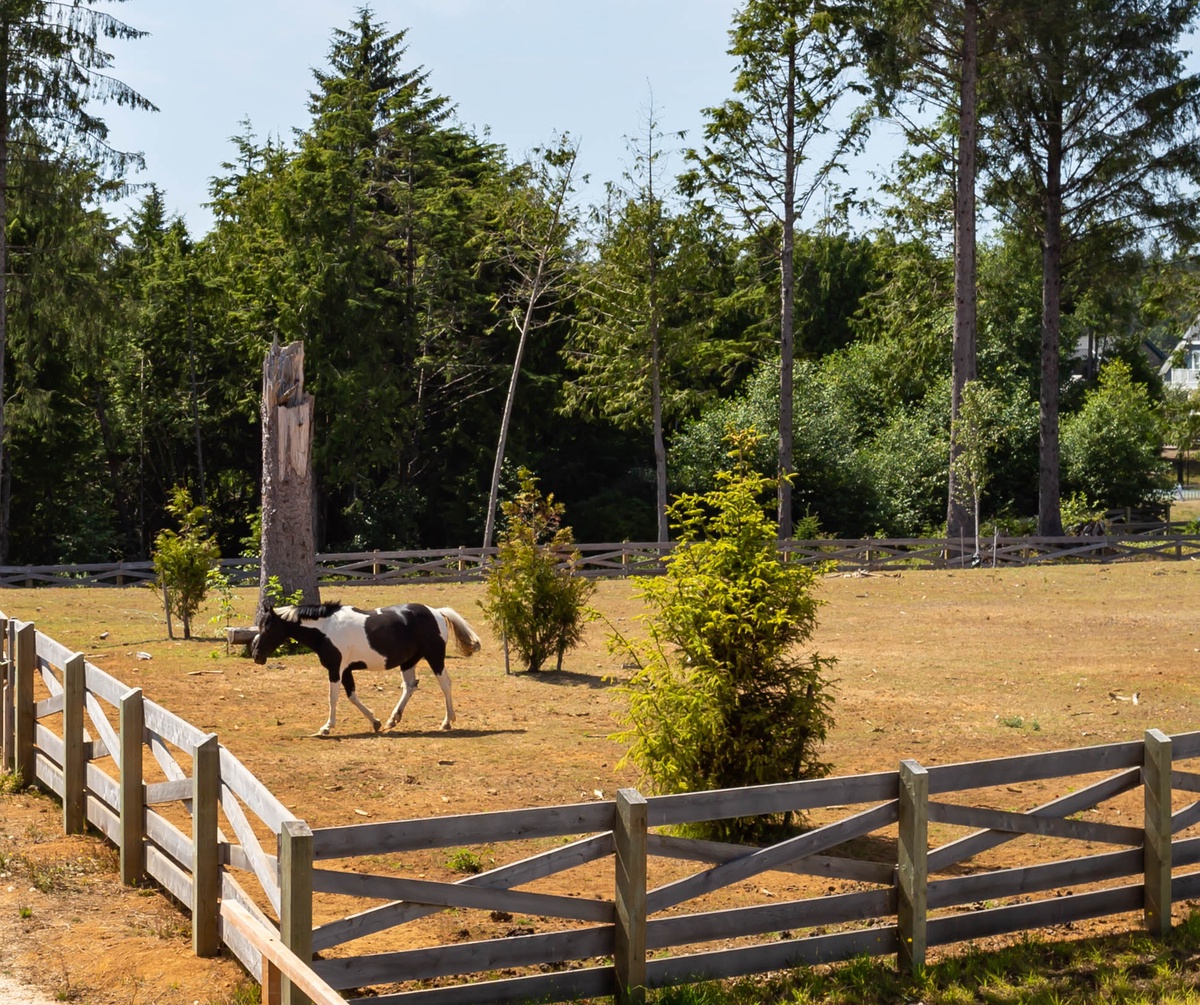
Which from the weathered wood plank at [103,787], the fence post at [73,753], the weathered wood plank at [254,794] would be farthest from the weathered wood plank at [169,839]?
the fence post at [73,753]

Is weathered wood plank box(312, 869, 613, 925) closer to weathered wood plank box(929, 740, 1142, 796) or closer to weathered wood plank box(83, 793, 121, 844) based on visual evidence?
weathered wood plank box(929, 740, 1142, 796)

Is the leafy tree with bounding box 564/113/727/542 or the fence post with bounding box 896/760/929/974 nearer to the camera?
the fence post with bounding box 896/760/929/974

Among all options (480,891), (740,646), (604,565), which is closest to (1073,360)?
(604,565)

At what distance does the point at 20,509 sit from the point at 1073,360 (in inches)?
1551

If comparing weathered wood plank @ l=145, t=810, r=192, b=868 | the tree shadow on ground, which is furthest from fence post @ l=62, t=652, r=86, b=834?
the tree shadow on ground

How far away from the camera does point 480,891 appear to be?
242 inches

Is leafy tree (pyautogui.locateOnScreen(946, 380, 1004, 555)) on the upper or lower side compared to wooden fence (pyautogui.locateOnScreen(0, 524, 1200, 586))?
upper

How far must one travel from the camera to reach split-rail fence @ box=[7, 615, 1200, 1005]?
19.6 ft

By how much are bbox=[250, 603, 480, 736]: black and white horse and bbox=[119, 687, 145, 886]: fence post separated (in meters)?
4.61

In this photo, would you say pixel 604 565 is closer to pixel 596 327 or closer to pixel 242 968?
pixel 596 327

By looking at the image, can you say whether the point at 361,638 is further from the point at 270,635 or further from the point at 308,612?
the point at 270,635

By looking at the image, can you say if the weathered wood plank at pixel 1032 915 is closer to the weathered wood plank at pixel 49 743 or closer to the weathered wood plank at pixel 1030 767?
the weathered wood plank at pixel 1030 767

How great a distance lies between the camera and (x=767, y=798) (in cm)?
683

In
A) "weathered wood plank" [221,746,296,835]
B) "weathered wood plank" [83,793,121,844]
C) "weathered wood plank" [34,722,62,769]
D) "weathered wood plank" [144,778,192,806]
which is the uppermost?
"weathered wood plank" [221,746,296,835]
